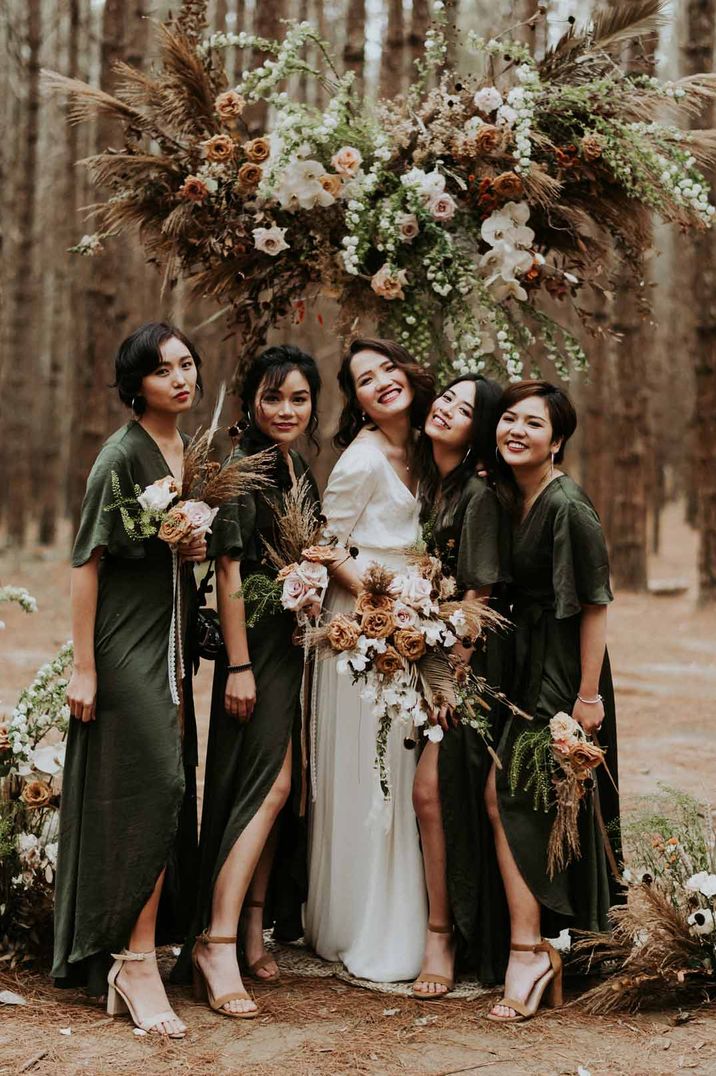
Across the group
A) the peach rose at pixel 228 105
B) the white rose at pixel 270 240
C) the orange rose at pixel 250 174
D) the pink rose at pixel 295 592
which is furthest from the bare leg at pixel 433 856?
the peach rose at pixel 228 105

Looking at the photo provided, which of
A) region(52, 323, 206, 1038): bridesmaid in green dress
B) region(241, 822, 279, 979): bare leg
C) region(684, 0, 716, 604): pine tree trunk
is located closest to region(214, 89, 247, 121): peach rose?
region(52, 323, 206, 1038): bridesmaid in green dress

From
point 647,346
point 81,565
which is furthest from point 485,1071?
point 647,346

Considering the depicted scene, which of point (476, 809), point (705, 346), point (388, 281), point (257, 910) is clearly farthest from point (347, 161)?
point (705, 346)

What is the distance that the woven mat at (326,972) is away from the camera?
4.30m

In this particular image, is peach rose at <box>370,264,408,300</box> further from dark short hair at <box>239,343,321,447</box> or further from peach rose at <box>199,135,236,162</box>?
peach rose at <box>199,135,236,162</box>

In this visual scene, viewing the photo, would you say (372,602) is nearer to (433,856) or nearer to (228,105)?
(433,856)

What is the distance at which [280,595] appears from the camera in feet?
13.9

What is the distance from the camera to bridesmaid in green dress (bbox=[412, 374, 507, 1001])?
14.0 feet

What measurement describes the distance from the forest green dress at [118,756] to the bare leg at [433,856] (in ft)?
2.93

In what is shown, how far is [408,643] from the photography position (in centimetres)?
393

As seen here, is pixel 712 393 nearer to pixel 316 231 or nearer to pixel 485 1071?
pixel 316 231

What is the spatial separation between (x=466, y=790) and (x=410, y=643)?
2.42ft

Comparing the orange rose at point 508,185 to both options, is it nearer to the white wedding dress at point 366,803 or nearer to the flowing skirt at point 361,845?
the white wedding dress at point 366,803

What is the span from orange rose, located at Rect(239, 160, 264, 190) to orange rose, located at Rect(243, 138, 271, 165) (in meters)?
0.04
